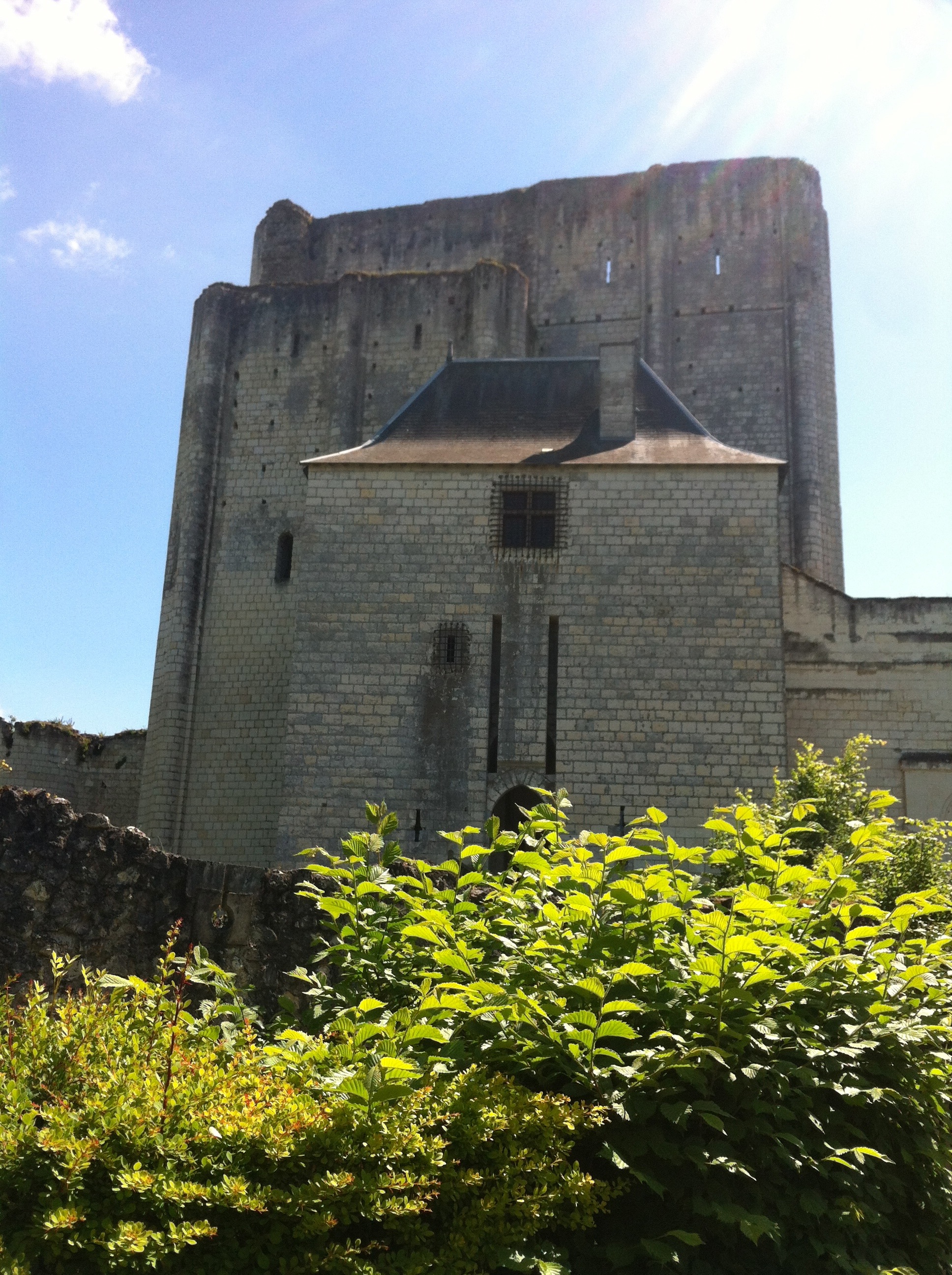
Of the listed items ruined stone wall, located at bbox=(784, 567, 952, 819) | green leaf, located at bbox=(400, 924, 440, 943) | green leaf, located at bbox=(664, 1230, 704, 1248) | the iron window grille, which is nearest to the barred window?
the iron window grille

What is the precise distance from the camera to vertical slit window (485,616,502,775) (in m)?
15.5

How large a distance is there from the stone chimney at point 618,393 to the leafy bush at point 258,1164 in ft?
47.6

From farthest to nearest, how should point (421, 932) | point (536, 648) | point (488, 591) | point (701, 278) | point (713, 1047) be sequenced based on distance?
1. point (701, 278)
2. point (488, 591)
3. point (536, 648)
4. point (421, 932)
5. point (713, 1047)

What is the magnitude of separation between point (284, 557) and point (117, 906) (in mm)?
17317

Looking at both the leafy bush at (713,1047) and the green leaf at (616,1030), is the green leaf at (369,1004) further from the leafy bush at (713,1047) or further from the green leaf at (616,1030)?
the green leaf at (616,1030)

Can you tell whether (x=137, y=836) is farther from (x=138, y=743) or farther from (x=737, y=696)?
(x=138, y=743)

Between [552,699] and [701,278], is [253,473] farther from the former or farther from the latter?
[552,699]

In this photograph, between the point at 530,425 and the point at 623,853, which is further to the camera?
the point at 530,425

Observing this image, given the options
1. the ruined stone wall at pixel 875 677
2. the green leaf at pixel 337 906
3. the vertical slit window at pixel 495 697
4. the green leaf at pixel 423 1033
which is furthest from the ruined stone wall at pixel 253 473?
the green leaf at pixel 423 1033

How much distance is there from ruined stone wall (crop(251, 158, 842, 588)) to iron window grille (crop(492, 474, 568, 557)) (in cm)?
811

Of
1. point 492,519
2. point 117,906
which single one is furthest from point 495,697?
point 117,906

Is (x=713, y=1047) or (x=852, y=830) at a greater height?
(x=852, y=830)

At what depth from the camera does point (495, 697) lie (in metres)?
15.8

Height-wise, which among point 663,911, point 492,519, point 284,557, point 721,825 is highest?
point 284,557
